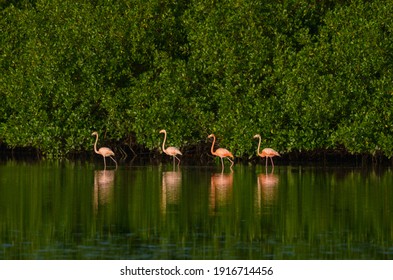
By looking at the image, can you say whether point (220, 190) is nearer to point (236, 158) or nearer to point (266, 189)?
point (266, 189)

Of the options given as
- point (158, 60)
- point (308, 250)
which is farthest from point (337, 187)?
point (158, 60)

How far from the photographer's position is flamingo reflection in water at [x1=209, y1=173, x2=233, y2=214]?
29734 millimetres

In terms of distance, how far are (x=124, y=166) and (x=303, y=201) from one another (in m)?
14.6

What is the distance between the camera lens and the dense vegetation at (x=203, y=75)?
4362 centimetres

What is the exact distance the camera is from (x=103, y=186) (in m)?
34.8

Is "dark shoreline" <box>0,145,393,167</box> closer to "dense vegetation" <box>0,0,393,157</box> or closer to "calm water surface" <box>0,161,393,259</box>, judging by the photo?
"dense vegetation" <box>0,0,393,157</box>

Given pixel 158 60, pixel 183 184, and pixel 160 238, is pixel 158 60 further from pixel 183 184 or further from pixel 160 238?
pixel 160 238

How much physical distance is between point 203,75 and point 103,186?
511 inches

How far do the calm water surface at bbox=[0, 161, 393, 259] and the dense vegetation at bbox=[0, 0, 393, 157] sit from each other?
177 inches

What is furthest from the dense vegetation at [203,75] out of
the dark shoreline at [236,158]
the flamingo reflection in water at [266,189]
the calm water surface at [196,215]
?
the flamingo reflection in water at [266,189]

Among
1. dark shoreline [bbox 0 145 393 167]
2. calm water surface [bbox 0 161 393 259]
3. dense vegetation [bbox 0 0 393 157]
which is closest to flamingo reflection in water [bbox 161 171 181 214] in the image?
calm water surface [bbox 0 161 393 259]

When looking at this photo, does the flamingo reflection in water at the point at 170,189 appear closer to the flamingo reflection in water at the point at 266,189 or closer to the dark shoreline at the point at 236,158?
the flamingo reflection in water at the point at 266,189

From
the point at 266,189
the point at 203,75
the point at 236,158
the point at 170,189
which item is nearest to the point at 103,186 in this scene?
the point at 170,189

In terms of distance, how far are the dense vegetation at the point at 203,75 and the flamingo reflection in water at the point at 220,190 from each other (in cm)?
570
